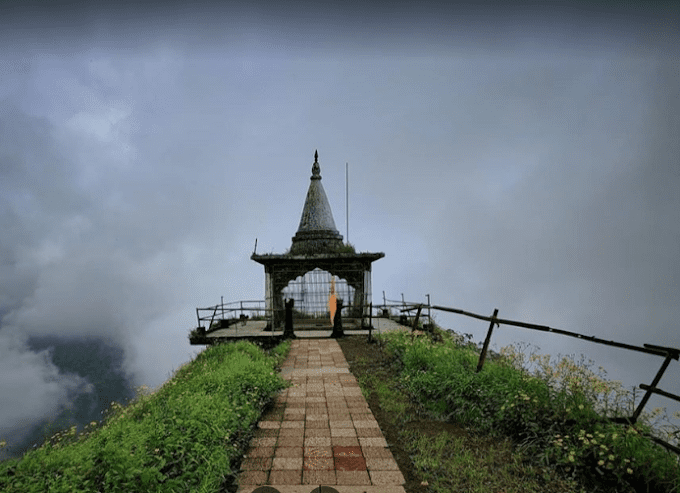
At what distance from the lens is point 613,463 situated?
396cm

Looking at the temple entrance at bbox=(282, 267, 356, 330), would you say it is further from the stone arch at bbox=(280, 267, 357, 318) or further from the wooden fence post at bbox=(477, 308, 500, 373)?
the wooden fence post at bbox=(477, 308, 500, 373)

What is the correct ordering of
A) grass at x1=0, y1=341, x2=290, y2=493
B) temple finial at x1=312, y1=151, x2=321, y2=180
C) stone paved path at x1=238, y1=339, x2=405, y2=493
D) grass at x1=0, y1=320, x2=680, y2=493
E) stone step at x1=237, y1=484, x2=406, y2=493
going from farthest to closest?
temple finial at x1=312, y1=151, x2=321, y2=180 → stone paved path at x1=238, y1=339, x2=405, y2=493 → stone step at x1=237, y1=484, x2=406, y2=493 → grass at x1=0, y1=320, x2=680, y2=493 → grass at x1=0, y1=341, x2=290, y2=493

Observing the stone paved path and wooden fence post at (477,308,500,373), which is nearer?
the stone paved path

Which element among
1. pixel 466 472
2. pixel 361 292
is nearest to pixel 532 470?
pixel 466 472

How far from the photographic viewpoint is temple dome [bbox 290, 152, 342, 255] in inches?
762

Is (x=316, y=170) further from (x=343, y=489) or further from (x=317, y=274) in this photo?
(x=343, y=489)

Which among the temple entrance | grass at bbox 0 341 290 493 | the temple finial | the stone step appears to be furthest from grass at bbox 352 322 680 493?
the temple finial

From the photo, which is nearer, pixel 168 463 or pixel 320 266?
pixel 168 463

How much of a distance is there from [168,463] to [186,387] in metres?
2.97

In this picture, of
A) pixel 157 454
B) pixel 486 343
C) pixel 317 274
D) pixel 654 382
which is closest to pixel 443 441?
pixel 486 343

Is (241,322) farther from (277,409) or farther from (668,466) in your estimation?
(668,466)

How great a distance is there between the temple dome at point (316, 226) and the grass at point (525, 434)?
13023 mm

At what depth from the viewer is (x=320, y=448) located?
472 centimetres

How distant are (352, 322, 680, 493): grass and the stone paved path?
447mm
